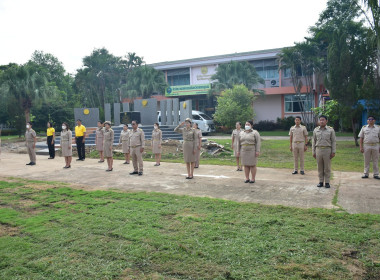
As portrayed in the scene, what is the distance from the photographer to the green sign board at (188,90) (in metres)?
34.8

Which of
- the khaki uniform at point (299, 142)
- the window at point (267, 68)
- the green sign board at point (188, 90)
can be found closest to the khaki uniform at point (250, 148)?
the khaki uniform at point (299, 142)

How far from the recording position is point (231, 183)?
8.10m

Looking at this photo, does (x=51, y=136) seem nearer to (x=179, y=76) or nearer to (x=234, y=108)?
(x=234, y=108)

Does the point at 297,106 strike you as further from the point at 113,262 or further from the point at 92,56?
the point at 113,262

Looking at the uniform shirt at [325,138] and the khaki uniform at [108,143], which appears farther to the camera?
the khaki uniform at [108,143]

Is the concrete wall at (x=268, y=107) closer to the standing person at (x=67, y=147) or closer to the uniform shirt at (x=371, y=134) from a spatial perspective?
the standing person at (x=67, y=147)

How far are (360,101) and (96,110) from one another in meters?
15.9

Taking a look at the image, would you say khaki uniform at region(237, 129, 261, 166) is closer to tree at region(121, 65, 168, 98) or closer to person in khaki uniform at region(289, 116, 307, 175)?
person in khaki uniform at region(289, 116, 307, 175)

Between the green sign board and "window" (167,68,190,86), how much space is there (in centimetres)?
461

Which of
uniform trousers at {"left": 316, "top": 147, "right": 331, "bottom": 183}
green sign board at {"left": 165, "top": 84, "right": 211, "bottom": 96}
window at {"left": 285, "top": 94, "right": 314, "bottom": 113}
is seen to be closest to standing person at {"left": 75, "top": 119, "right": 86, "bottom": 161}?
uniform trousers at {"left": 316, "top": 147, "right": 331, "bottom": 183}

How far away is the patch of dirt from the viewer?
4664mm

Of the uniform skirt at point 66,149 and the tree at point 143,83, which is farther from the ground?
the tree at point 143,83

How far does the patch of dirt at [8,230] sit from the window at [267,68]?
113 ft

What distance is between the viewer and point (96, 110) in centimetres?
2178
